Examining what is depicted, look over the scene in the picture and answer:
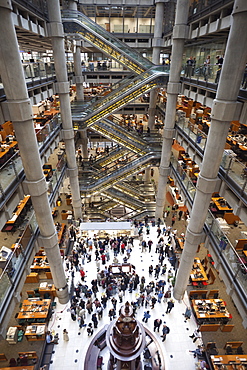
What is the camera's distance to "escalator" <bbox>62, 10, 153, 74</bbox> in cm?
1378

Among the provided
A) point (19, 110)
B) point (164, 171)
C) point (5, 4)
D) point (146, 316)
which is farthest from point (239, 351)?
point (5, 4)

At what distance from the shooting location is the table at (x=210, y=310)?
1192 centimetres

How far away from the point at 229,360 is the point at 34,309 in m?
9.45

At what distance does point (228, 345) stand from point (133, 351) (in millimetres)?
5415

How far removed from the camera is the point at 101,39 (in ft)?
47.7

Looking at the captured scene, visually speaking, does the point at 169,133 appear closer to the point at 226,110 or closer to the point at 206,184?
the point at 206,184

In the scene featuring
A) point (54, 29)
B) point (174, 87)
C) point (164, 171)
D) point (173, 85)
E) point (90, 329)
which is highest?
point (54, 29)

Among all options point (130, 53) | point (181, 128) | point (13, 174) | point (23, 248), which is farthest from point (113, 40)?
point (23, 248)

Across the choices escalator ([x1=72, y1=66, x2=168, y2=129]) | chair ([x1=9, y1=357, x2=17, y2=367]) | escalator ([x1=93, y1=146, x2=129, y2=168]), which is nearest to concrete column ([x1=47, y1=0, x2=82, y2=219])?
escalator ([x1=72, y1=66, x2=168, y2=129])

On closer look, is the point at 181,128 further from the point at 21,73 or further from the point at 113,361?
the point at 113,361

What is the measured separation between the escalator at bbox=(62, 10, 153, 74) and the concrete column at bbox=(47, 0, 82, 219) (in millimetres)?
2518

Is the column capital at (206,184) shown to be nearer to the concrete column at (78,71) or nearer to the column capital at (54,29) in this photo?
the column capital at (54,29)

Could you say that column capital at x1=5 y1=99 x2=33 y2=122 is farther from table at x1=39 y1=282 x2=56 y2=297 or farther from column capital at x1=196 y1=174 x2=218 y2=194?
table at x1=39 y1=282 x2=56 y2=297

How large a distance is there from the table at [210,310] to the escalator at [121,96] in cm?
1290
